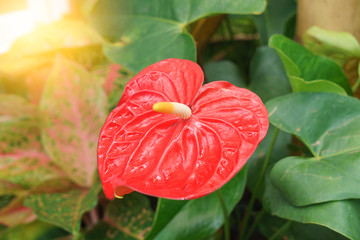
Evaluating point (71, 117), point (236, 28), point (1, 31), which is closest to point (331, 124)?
point (71, 117)

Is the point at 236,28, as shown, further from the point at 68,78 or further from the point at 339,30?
the point at 68,78

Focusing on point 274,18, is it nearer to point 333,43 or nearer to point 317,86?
point 333,43

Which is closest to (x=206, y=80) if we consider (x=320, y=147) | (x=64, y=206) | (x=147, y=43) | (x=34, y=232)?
(x=147, y=43)

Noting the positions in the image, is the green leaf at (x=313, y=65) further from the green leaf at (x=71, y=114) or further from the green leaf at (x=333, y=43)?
the green leaf at (x=71, y=114)

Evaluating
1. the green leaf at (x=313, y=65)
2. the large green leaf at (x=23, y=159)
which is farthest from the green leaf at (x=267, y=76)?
the large green leaf at (x=23, y=159)

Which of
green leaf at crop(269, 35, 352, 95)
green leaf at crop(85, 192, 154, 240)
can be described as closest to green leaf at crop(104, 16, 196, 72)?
green leaf at crop(269, 35, 352, 95)
